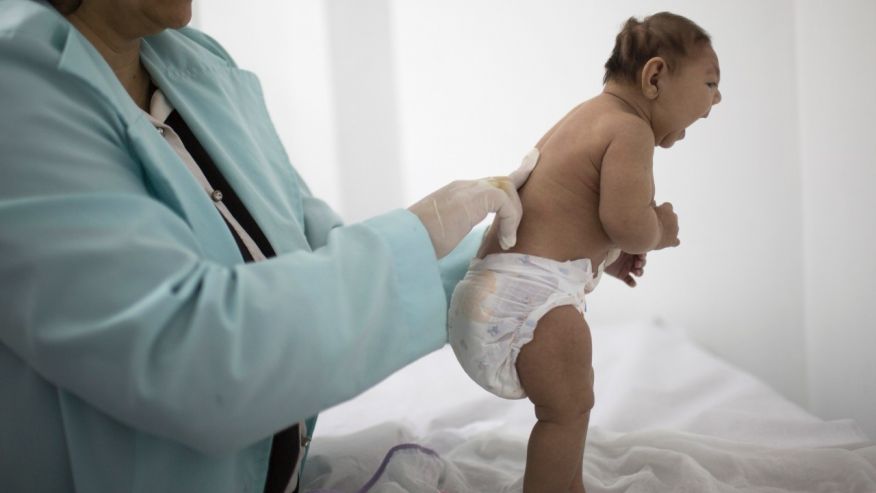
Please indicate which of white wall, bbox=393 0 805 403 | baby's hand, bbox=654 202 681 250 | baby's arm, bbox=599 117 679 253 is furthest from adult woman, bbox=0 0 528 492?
white wall, bbox=393 0 805 403

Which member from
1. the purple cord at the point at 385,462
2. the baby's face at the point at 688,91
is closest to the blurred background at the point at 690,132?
the baby's face at the point at 688,91

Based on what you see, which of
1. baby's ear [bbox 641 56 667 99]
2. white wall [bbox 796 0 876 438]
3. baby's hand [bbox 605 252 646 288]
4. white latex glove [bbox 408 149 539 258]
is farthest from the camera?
white wall [bbox 796 0 876 438]

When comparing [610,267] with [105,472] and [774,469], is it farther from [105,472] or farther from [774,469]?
[105,472]

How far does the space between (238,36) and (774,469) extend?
1922mm

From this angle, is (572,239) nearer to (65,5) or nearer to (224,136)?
(224,136)

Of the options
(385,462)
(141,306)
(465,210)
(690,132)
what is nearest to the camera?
(141,306)

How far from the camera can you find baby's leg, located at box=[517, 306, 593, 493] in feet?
3.15

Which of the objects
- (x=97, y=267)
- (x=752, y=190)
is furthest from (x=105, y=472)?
(x=752, y=190)

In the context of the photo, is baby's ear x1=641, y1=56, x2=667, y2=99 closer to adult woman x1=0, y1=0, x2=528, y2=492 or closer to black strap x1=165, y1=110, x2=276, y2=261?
adult woman x1=0, y1=0, x2=528, y2=492

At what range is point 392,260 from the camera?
83 cm

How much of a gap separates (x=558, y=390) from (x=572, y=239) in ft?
0.67

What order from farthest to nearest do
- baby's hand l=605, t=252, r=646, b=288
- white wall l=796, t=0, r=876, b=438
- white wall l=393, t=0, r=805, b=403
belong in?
1. white wall l=393, t=0, r=805, b=403
2. white wall l=796, t=0, r=876, b=438
3. baby's hand l=605, t=252, r=646, b=288

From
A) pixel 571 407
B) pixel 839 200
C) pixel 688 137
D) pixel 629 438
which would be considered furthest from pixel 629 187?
pixel 688 137

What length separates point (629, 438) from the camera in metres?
1.25
